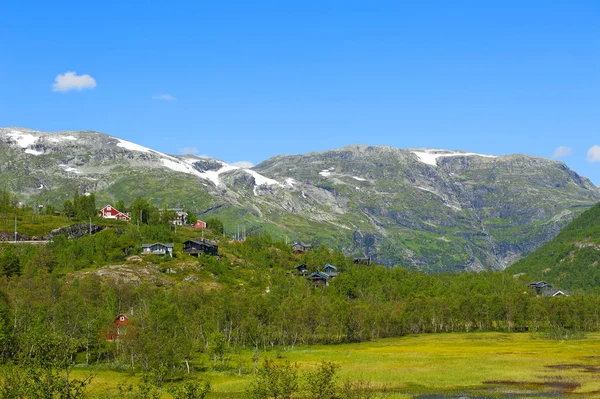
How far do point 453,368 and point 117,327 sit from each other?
232 feet

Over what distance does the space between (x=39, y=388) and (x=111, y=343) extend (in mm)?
74507

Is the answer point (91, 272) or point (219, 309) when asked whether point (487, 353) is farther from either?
point (91, 272)

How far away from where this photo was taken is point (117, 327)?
5443 inches

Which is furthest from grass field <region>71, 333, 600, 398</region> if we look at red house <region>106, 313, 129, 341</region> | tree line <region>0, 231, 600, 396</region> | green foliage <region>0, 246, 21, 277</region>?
green foliage <region>0, 246, 21, 277</region>

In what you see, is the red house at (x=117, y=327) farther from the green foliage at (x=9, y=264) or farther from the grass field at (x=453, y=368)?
the green foliage at (x=9, y=264)

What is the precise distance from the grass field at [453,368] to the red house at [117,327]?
20542mm

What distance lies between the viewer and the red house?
5305 inches

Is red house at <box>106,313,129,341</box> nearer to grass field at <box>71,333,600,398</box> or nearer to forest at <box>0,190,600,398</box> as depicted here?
forest at <box>0,190,600,398</box>

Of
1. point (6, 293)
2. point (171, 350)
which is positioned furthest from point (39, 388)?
point (6, 293)

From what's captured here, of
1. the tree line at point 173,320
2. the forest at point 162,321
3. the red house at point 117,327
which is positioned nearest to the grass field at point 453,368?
the forest at point 162,321

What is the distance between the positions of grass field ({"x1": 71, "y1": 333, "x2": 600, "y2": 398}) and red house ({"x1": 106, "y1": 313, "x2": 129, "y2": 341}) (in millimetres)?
20542

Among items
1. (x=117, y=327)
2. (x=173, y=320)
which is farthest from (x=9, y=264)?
(x=173, y=320)

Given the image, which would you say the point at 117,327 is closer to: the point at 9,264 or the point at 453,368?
the point at 9,264

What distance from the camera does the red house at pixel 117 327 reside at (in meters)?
135
